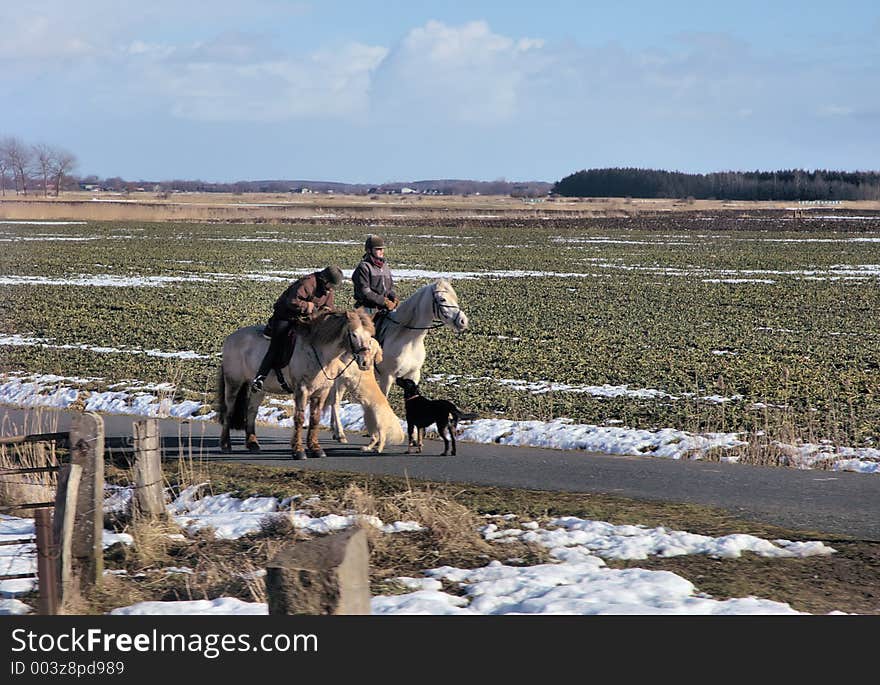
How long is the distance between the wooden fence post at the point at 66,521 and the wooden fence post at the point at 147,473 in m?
1.67

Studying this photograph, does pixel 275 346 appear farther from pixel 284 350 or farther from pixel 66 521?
pixel 66 521

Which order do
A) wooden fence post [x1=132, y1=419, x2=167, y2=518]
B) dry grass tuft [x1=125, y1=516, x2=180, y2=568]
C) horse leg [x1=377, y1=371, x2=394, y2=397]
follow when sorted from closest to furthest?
dry grass tuft [x1=125, y1=516, x2=180, y2=568] < wooden fence post [x1=132, y1=419, x2=167, y2=518] < horse leg [x1=377, y1=371, x2=394, y2=397]

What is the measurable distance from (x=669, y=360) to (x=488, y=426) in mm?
6683

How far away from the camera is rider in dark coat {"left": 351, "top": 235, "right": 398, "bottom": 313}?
45.4 ft

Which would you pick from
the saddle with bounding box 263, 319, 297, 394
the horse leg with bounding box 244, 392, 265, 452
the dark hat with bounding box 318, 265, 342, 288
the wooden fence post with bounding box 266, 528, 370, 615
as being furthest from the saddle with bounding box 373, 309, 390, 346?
the wooden fence post with bounding box 266, 528, 370, 615

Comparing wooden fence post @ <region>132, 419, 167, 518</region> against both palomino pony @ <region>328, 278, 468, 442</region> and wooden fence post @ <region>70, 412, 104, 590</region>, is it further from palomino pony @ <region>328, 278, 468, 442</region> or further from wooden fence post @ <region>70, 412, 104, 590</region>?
palomino pony @ <region>328, 278, 468, 442</region>

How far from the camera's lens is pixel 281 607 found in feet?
17.9

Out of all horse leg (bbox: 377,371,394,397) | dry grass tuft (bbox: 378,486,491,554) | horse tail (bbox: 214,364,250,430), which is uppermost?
horse leg (bbox: 377,371,394,397)

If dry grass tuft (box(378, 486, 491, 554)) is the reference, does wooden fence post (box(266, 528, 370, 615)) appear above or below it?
above

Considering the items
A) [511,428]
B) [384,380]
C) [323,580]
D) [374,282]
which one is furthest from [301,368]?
[323,580]

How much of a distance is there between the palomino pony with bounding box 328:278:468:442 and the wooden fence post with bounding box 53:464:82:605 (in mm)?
5070

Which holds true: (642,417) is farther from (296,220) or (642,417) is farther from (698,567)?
(296,220)

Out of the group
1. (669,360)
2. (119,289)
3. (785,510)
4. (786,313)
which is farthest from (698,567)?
(119,289)

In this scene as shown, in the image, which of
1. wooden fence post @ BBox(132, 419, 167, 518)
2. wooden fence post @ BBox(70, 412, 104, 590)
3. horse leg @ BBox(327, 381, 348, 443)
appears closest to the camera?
wooden fence post @ BBox(70, 412, 104, 590)
